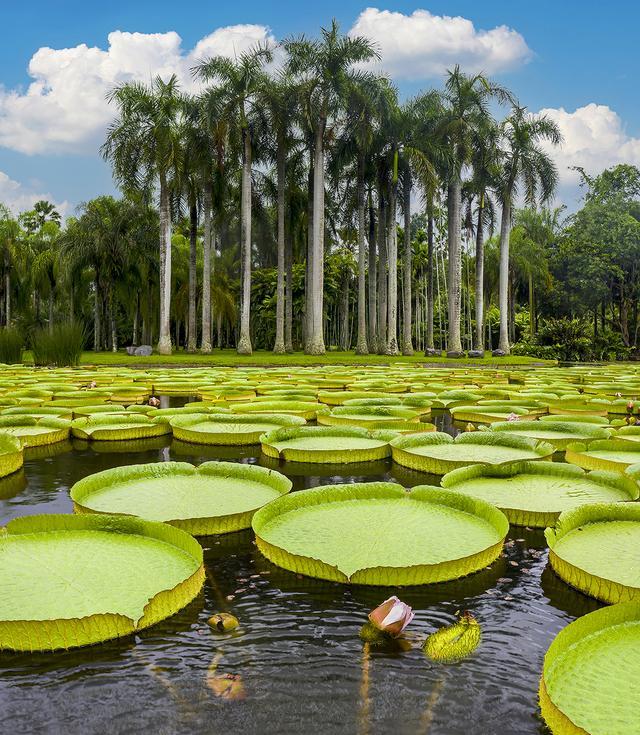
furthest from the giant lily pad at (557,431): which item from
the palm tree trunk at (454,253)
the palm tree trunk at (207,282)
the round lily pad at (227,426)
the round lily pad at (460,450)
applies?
the palm tree trunk at (207,282)

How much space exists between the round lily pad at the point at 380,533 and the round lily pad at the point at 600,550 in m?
0.28

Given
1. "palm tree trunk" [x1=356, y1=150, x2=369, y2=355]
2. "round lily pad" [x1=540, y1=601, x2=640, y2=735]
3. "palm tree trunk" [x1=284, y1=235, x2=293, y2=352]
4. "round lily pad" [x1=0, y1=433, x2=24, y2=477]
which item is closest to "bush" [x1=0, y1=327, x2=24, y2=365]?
"palm tree trunk" [x1=284, y1=235, x2=293, y2=352]

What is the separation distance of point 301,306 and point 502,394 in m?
32.7

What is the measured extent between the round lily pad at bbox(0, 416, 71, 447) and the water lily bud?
13.7ft

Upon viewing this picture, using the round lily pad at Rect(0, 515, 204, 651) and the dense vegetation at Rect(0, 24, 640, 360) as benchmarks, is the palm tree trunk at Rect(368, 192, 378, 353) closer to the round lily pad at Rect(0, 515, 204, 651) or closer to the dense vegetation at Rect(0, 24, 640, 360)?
the dense vegetation at Rect(0, 24, 640, 360)

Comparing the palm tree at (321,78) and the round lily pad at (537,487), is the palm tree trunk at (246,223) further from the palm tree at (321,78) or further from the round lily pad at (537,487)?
the round lily pad at (537,487)

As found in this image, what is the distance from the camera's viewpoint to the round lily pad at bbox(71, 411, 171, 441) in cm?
599

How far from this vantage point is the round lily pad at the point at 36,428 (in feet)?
Result: 18.7

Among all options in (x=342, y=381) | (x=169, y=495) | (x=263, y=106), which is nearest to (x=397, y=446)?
(x=169, y=495)

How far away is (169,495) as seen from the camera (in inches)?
142

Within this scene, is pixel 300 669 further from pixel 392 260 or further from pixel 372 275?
pixel 372 275

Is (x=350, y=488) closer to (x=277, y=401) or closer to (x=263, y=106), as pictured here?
(x=277, y=401)

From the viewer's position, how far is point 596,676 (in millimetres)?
1626

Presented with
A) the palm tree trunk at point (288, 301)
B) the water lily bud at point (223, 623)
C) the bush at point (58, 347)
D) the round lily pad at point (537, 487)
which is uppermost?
the palm tree trunk at point (288, 301)
